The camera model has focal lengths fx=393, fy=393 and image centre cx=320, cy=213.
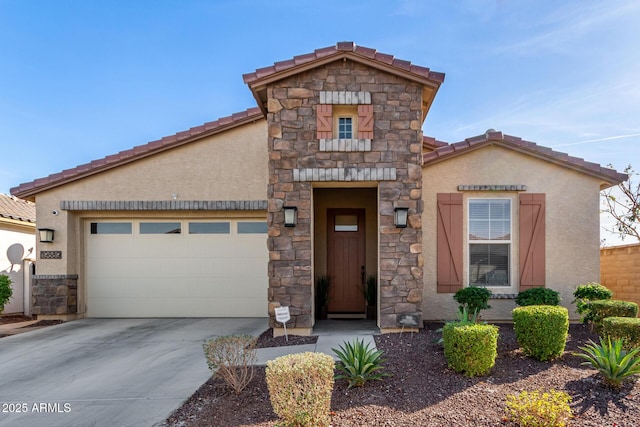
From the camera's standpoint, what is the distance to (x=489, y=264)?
25.5ft

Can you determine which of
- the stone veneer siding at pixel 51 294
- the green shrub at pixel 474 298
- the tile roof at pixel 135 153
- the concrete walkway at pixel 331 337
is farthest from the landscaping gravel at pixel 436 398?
the stone veneer siding at pixel 51 294

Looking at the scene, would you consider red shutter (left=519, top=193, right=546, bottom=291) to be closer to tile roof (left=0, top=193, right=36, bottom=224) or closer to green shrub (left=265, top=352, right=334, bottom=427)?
green shrub (left=265, top=352, right=334, bottom=427)

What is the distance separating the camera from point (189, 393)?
4570 millimetres

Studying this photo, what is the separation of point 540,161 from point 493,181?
1034 millimetres

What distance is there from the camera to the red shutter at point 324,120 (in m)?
6.86

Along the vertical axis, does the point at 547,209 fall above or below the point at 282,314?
above

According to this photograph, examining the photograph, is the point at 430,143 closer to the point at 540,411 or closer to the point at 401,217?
the point at 401,217

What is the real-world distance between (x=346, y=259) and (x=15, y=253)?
9.17m

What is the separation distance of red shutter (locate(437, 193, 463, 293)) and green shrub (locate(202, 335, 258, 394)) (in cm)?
446

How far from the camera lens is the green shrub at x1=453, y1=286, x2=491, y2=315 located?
7.01 metres

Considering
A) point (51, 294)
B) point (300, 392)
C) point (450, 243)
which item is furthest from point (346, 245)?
point (51, 294)

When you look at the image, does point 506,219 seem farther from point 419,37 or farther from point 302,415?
point 302,415

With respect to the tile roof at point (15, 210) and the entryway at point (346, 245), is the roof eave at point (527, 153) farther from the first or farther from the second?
the tile roof at point (15, 210)

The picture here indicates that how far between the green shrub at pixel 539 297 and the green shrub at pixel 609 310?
25.0 inches
